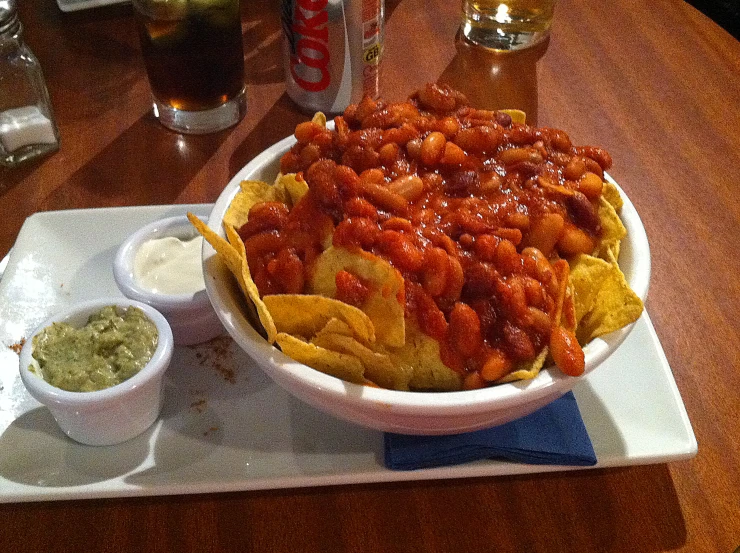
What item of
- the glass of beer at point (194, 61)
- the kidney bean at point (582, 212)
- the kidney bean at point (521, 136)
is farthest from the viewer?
the glass of beer at point (194, 61)

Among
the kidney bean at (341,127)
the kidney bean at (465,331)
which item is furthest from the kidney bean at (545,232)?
the kidney bean at (341,127)

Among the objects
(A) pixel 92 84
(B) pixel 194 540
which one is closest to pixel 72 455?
(B) pixel 194 540

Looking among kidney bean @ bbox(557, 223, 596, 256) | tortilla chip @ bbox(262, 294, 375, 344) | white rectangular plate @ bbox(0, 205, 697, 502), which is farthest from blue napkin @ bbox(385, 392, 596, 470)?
kidney bean @ bbox(557, 223, 596, 256)

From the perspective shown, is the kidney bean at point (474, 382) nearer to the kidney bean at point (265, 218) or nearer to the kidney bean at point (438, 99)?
the kidney bean at point (265, 218)

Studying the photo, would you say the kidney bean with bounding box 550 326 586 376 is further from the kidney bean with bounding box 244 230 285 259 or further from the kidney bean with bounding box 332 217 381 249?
the kidney bean with bounding box 244 230 285 259

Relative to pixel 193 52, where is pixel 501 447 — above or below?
below

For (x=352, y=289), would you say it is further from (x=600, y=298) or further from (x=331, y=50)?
(x=331, y=50)

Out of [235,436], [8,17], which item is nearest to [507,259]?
[235,436]
